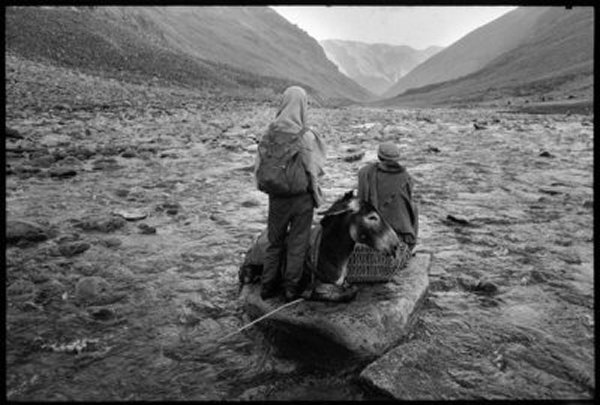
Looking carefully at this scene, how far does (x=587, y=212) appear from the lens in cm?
837

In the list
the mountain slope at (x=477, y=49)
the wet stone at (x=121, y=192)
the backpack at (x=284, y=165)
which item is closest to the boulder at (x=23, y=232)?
the wet stone at (x=121, y=192)

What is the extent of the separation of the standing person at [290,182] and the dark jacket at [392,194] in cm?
107

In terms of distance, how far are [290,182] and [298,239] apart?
21.3 inches

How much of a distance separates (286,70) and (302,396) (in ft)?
395

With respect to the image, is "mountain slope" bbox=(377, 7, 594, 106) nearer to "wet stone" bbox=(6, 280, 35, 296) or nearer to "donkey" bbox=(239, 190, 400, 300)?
"donkey" bbox=(239, 190, 400, 300)

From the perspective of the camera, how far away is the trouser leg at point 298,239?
459cm

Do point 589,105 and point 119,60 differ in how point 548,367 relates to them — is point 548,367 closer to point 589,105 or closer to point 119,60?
point 589,105

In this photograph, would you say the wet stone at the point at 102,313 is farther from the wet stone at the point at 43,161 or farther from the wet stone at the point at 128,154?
the wet stone at the point at 128,154

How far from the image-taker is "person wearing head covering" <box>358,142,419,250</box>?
18.0ft

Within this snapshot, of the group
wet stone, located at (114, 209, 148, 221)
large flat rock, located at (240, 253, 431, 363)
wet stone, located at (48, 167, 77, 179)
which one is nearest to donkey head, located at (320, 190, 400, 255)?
large flat rock, located at (240, 253, 431, 363)

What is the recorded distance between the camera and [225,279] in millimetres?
6008

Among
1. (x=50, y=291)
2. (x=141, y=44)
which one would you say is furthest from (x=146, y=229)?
(x=141, y=44)

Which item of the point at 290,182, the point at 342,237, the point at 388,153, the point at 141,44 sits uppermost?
the point at 141,44

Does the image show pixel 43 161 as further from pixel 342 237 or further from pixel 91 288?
pixel 342 237
